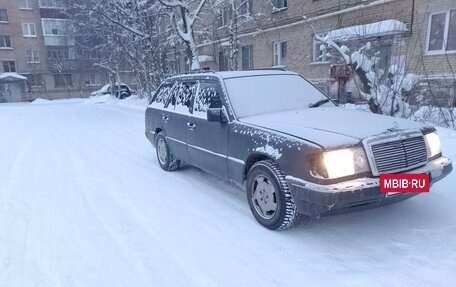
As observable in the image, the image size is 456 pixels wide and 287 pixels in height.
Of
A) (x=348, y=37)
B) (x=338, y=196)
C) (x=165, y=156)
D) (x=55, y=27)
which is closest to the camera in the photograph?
(x=338, y=196)

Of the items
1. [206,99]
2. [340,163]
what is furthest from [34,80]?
[340,163]

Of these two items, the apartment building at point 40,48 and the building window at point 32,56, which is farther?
the building window at point 32,56

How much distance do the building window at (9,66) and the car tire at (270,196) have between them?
45016mm

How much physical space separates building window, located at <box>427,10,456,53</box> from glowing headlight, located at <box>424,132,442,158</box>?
9793 mm

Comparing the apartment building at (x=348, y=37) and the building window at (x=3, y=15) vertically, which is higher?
the building window at (x=3, y=15)

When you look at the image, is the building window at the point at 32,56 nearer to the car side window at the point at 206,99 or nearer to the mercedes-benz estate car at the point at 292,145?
the mercedes-benz estate car at the point at 292,145

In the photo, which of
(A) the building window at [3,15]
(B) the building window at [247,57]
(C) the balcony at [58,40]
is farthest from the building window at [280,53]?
(A) the building window at [3,15]

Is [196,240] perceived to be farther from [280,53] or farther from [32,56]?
[32,56]

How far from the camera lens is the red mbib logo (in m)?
2.97

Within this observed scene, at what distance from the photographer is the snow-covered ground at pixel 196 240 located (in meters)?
2.75

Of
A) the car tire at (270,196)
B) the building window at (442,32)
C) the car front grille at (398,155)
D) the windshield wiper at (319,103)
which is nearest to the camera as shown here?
the car front grille at (398,155)

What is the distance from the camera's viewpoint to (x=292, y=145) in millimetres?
3152

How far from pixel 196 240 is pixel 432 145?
2740mm

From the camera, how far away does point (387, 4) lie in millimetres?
13836
